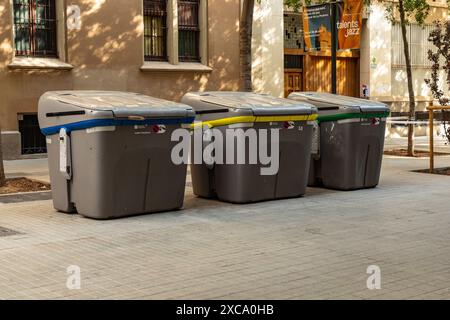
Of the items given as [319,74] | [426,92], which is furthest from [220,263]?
[426,92]

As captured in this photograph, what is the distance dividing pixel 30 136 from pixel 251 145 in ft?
28.0

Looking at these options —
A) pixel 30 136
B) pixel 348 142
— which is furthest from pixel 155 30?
pixel 348 142

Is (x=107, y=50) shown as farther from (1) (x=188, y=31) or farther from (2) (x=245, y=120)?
(2) (x=245, y=120)

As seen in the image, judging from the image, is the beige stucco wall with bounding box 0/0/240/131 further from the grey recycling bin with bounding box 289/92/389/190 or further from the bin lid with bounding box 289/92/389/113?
the grey recycling bin with bounding box 289/92/389/190

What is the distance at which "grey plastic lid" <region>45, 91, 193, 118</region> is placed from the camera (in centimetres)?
863

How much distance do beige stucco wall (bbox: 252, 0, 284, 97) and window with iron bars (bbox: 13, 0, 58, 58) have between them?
19.4ft

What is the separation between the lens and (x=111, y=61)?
1773 centimetres

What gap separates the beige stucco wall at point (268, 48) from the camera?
20516 mm

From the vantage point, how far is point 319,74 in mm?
23078

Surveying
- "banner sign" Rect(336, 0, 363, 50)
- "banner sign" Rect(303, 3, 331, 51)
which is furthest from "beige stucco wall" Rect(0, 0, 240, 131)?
"banner sign" Rect(336, 0, 363, 50)

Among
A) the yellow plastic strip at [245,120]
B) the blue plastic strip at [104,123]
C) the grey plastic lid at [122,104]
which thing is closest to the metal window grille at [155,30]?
the yellow plastic strip at [245,120]

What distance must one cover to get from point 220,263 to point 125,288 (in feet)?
3.81

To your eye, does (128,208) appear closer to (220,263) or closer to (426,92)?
(220,263)

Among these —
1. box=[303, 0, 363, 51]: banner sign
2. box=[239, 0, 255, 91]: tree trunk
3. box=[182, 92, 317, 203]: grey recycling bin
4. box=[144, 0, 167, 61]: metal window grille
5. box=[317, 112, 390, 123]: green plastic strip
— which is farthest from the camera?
box=[144, 0, 167, 61]: metal window grille
